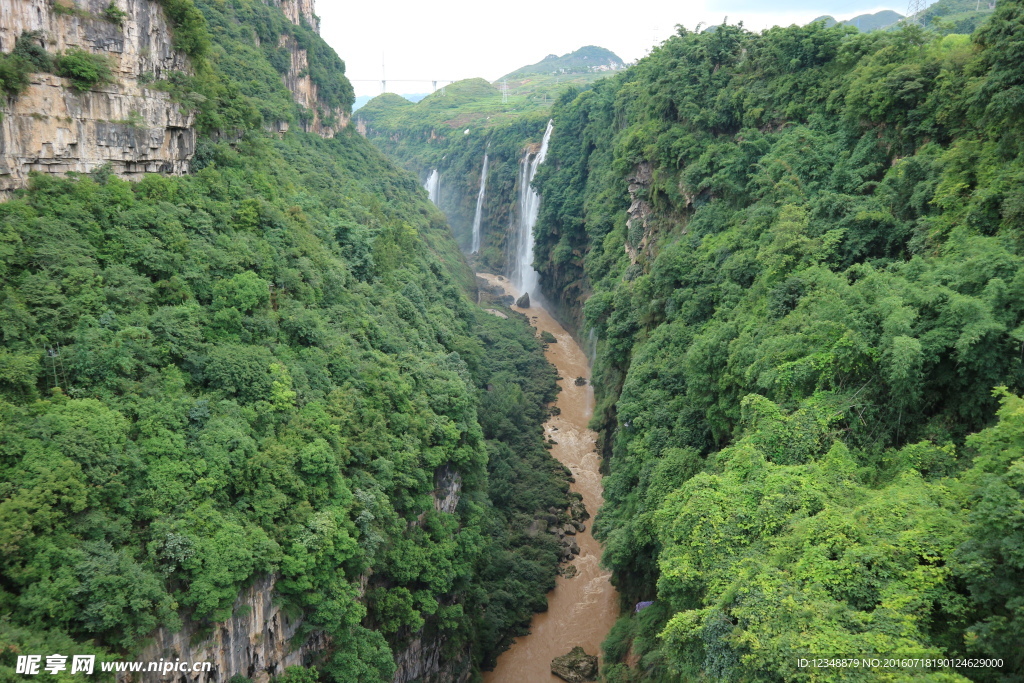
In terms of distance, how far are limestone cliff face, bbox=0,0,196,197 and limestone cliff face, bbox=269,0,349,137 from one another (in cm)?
3194

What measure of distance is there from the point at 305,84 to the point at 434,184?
177 feet

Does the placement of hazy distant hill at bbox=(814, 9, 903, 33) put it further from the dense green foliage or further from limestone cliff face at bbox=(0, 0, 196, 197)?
limestone cliff face at bbox=(0, 0, 196, 197)

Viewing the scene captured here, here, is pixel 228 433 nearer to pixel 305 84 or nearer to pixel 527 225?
pixel 305 84

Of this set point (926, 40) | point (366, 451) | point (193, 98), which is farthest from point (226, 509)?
point (926, 40)

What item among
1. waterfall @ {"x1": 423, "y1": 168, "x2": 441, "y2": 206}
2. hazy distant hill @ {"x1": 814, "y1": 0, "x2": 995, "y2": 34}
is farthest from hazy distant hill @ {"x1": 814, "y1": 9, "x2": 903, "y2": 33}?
waterfall @ {"x1": 423, "y1": 168, "x2": 441, "y2": 206}

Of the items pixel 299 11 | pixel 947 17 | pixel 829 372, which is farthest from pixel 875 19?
pixel 829 372

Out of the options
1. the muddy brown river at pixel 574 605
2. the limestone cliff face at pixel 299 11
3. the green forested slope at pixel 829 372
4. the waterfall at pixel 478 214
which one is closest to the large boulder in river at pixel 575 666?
the muddy brown river at pixel 574 605

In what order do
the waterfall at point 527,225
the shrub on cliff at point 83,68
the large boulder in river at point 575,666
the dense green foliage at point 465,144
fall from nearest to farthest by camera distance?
the shrub on cliff at point 83,68
the large boulder in river at point 575,666
the waterfall at point 527,225
the dense green foliage at point 465,144

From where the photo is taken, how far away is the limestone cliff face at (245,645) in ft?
52.8

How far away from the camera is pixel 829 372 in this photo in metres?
19.0

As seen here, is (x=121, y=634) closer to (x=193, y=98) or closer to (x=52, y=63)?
(x=52, y=63)

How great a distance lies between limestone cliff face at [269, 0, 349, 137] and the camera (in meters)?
61.0

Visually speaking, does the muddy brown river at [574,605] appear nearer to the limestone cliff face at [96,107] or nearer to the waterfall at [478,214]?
the limestone cliff face at [96,107]

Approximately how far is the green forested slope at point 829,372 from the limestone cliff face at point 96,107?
77.8 ft
